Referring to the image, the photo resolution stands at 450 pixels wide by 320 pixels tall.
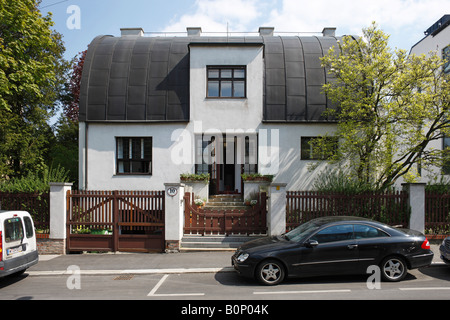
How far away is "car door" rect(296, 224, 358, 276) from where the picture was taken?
703 centimetres

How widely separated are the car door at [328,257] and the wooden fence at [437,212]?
5670 millimetres

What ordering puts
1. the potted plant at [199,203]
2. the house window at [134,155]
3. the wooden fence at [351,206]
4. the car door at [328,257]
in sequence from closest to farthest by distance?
the car door at [328,257]
the wooden fence at [351,206]
the potted plant at [199,203]
the house window at [134,155]

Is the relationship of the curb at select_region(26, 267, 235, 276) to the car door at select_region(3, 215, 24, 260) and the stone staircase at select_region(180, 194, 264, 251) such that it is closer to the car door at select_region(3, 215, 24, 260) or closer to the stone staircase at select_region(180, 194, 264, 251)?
the car door at select_region(3, 215, 24, 260)

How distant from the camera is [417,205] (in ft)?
35.4

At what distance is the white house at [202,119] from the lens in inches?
575

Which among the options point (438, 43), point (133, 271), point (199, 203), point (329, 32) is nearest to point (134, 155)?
point (199, 203)

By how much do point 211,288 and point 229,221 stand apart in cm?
399

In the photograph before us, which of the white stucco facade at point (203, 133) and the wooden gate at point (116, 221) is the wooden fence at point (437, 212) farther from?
the wooden gate at point (116, 221)

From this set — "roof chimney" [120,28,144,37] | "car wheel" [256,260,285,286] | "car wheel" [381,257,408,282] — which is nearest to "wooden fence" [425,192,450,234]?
"car wheel" [381,257,408,282]

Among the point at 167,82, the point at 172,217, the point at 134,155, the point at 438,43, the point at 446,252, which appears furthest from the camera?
the point at 438,43

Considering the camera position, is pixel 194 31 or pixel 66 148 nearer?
pixel 194 31

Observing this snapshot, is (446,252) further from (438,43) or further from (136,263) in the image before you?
(438,43)

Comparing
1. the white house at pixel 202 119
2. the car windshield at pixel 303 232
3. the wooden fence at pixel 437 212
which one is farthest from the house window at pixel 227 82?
the wooden fence at pixel 437 212

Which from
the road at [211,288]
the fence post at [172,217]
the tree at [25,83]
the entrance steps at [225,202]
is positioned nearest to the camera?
the road at [211,288]
